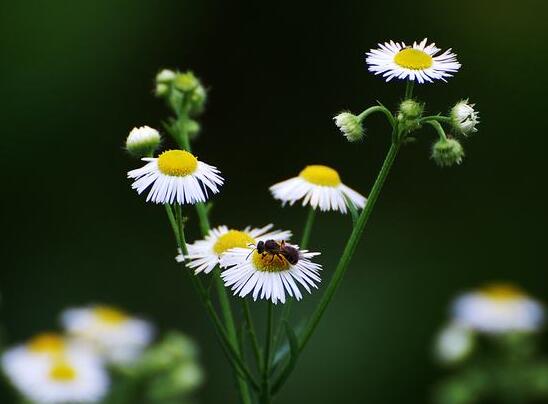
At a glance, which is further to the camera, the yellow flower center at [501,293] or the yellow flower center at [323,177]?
the yellow flower center at [501,293]

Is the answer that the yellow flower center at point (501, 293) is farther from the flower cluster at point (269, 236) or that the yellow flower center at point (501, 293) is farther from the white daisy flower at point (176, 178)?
the white daisy flower at point (176, 178)

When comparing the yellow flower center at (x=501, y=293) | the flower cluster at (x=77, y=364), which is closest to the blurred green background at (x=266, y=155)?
the yellow flower center at (x=501, y=293)

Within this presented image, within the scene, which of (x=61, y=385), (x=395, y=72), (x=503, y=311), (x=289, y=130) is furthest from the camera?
(x=289, y=130)

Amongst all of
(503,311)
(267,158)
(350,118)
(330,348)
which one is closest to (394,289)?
(330,348)

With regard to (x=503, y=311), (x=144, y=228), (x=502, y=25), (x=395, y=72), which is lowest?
(x=395, y=72)

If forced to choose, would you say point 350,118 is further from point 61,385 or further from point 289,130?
point 289,130

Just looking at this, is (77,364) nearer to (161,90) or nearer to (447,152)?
(161,90)
